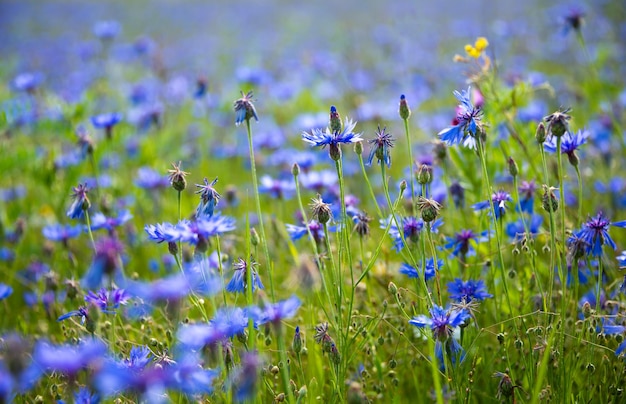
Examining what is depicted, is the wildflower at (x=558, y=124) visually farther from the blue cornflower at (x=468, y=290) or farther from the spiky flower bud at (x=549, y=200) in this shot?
the blue cornflower at (x=468, y=290)

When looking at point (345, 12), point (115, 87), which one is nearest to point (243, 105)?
point (115, 87)

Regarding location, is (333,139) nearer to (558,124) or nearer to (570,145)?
(558,124)

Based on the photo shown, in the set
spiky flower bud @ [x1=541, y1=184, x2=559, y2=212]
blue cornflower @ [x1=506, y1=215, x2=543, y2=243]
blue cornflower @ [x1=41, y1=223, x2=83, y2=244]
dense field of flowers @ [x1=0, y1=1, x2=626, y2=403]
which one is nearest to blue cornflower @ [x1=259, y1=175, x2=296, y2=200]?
dense field of flowers @ [x1=0, y1=1, x2=626, y2=403]

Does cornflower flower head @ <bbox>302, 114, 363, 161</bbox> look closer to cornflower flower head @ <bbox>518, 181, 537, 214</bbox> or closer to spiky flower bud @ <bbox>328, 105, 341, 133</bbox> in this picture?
spiky flower bud @ <bbox>328, 105, 341, 133</bbox>

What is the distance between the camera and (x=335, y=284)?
57.4 inches

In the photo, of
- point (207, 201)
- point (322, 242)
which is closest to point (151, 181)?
point (322, 242)

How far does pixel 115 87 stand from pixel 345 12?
422 inches

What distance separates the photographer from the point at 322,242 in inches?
73.6

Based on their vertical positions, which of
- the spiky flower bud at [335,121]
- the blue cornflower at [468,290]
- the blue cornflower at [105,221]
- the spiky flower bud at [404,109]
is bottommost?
the blue cornflower at [468,290]

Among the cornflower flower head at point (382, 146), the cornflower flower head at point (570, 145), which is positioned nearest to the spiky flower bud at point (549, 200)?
the cornflower flower head at point (570, 145)

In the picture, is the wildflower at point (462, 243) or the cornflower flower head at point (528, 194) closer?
the wildflower at point (462, 243)

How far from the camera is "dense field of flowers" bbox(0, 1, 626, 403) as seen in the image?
1.33 m

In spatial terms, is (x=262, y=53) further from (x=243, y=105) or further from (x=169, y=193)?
(x=243, y=105)

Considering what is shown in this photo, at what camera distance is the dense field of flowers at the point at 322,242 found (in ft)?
4.36
